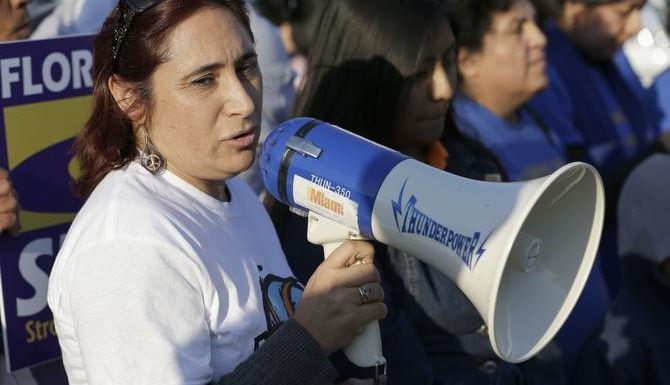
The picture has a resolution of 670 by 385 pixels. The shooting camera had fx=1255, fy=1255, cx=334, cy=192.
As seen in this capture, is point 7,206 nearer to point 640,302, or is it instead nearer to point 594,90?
point 640,302

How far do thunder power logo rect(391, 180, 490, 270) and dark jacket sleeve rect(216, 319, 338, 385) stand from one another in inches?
13.2

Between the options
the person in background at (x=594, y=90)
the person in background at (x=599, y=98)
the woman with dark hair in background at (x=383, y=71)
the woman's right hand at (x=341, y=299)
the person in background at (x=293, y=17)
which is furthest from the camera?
the person in background at (x=293, y=17)

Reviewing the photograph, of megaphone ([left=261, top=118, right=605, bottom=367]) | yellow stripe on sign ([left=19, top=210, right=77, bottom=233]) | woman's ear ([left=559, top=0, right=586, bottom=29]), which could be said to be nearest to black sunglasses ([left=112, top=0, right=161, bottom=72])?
megaphone ([left=261, top=118, right=605, bottom=367])

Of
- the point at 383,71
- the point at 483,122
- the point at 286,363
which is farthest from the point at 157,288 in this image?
the point at 483,122

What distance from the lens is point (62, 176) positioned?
352 centimetres

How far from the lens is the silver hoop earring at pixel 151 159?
2791 millimetres

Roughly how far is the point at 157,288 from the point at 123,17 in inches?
26.9

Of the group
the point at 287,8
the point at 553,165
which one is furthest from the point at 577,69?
the point at 287,8

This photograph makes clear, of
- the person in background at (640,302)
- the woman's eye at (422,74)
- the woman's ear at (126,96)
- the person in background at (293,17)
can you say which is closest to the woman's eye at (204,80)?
the woman's ear at (126,96)

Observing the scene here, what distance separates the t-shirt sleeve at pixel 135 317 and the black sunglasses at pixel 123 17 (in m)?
0.53

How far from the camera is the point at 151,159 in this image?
9.20 ft

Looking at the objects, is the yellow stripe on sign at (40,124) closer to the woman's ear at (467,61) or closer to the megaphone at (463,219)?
the megaphone at (463,219)

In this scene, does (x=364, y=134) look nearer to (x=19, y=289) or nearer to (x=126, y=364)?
(x=19, y=289)

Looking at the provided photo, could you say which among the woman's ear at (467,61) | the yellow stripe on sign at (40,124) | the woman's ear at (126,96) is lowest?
the woman's ear at (467,61)
